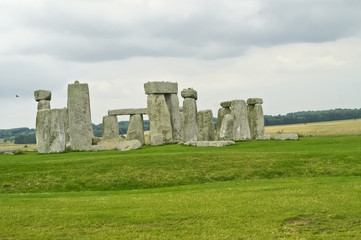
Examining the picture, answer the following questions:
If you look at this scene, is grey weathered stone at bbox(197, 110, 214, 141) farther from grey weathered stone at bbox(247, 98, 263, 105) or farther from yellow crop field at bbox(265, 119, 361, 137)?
yellow crop field at bbox(265, 119, 361, 137)

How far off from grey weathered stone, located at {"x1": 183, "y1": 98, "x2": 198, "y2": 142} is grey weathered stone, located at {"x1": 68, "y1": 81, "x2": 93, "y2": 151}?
7620 mm

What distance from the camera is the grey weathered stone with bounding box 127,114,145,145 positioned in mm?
40156

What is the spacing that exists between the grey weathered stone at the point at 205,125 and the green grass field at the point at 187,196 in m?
10.0

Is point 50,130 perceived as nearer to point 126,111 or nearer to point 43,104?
point 43,104

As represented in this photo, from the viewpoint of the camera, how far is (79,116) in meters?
32.7

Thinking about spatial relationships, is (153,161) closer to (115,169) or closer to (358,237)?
(115,169)

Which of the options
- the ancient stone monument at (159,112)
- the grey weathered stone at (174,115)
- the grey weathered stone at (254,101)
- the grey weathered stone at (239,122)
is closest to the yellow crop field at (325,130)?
the grey weathered stone at (254,101)

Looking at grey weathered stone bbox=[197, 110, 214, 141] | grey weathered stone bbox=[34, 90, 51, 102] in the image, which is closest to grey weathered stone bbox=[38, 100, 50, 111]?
grey weathered stone bbox=[34, 90, 51, 102]

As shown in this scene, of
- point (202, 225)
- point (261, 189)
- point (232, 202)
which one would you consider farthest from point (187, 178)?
point (202, 225)

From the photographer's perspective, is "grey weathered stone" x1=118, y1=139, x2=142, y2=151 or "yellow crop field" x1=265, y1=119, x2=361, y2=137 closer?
"grey weathered stone" x1=118, y1=139, x2=142, y2=151

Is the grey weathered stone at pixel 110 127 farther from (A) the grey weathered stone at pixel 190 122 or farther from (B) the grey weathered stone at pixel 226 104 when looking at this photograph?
(B) the grey weathered stone at pixel 226 104

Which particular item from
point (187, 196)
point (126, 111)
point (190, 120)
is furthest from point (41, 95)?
point (187, 196)

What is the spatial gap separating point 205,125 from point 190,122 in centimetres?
174

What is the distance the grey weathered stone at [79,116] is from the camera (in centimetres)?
3262
